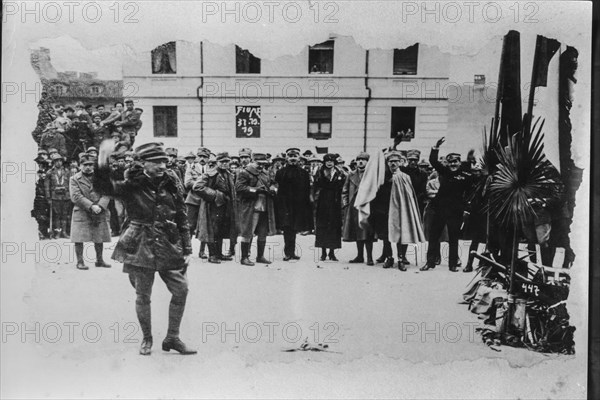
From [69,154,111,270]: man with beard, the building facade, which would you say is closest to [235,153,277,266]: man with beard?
the building facade

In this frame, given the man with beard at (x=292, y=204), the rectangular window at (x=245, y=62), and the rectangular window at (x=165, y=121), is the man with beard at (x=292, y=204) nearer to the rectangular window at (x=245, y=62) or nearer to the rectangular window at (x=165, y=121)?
the rectangular window at (x=245, y=62)

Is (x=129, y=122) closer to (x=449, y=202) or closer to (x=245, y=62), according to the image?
(x=245, y=62)

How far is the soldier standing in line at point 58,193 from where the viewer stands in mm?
4320

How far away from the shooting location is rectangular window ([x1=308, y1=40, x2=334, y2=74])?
432cm

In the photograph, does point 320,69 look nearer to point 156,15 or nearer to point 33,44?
point 156,15

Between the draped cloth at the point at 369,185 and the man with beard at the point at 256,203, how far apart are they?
0.67m

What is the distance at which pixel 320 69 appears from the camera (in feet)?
14.3

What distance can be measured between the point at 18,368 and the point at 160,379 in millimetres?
1081

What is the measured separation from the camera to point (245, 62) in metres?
4.32

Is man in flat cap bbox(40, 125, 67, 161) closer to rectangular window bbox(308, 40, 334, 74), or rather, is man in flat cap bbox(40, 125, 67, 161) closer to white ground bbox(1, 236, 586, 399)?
white ground bbox(1, 236, 586, 399)

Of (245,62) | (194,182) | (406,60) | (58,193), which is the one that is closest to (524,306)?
(406,60)

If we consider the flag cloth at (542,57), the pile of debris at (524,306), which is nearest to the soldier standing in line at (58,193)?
the pile of debris at (524,306)

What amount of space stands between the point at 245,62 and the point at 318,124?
719 millimetres

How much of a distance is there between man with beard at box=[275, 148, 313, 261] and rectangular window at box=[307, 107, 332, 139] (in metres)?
0.24
